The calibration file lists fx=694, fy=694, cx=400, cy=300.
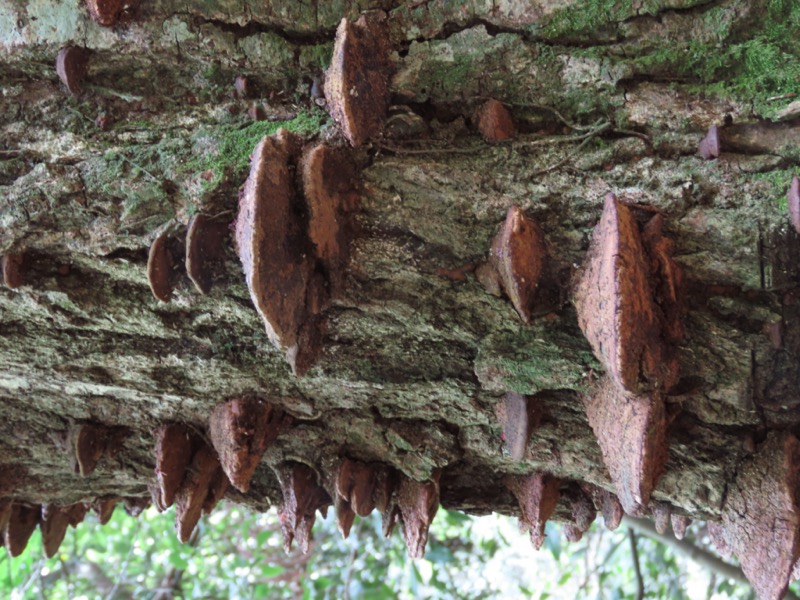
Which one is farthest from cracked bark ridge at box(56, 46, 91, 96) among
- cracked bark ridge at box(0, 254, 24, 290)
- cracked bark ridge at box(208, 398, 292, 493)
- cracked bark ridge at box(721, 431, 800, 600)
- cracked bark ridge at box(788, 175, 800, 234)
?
cracked bark ridge at box(721, 431, 800, 600)

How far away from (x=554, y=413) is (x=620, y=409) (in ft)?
1.03

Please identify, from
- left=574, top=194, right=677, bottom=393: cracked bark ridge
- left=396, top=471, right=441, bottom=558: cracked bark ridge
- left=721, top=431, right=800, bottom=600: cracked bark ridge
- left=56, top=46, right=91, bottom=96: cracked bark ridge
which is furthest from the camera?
left=396, top=471, right=441, bottom=558: cracked bark ridge

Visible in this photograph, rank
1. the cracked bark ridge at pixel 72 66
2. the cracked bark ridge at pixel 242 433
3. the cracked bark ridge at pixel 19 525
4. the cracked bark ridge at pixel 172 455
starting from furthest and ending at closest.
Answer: the cracked bark ridge at pixel 19 525 < the cracked bark ridge at pixel 172 455 < the cracked bark ridge at pixel 242 433 < the cracked bark ridge at pixel 72 66

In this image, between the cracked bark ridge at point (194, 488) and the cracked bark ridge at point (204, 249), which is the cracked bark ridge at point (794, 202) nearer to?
the cracked bark ridge at point (204, 249)

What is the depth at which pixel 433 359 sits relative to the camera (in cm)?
181

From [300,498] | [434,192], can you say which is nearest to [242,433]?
[300,498]

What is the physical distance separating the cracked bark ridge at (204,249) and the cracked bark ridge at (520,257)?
632 mm

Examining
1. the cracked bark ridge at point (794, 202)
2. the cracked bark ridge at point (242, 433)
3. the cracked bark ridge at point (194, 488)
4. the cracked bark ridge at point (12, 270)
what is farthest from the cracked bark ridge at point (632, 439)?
the cracked bark ridge at point (12, 270)

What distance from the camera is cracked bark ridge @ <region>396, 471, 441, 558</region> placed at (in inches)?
86.7

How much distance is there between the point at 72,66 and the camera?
171cm

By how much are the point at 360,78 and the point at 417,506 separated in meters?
1.35

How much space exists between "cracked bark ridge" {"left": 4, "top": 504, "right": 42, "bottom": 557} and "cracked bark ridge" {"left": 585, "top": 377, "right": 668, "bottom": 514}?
248 centimetres

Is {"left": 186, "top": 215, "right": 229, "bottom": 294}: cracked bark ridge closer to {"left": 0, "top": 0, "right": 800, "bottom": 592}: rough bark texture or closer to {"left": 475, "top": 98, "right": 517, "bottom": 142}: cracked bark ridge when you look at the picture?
{"left": 0, "top": 0, "right": 800, "bottom": 592}: rough bark texture

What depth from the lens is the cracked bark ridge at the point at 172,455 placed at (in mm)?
2100
